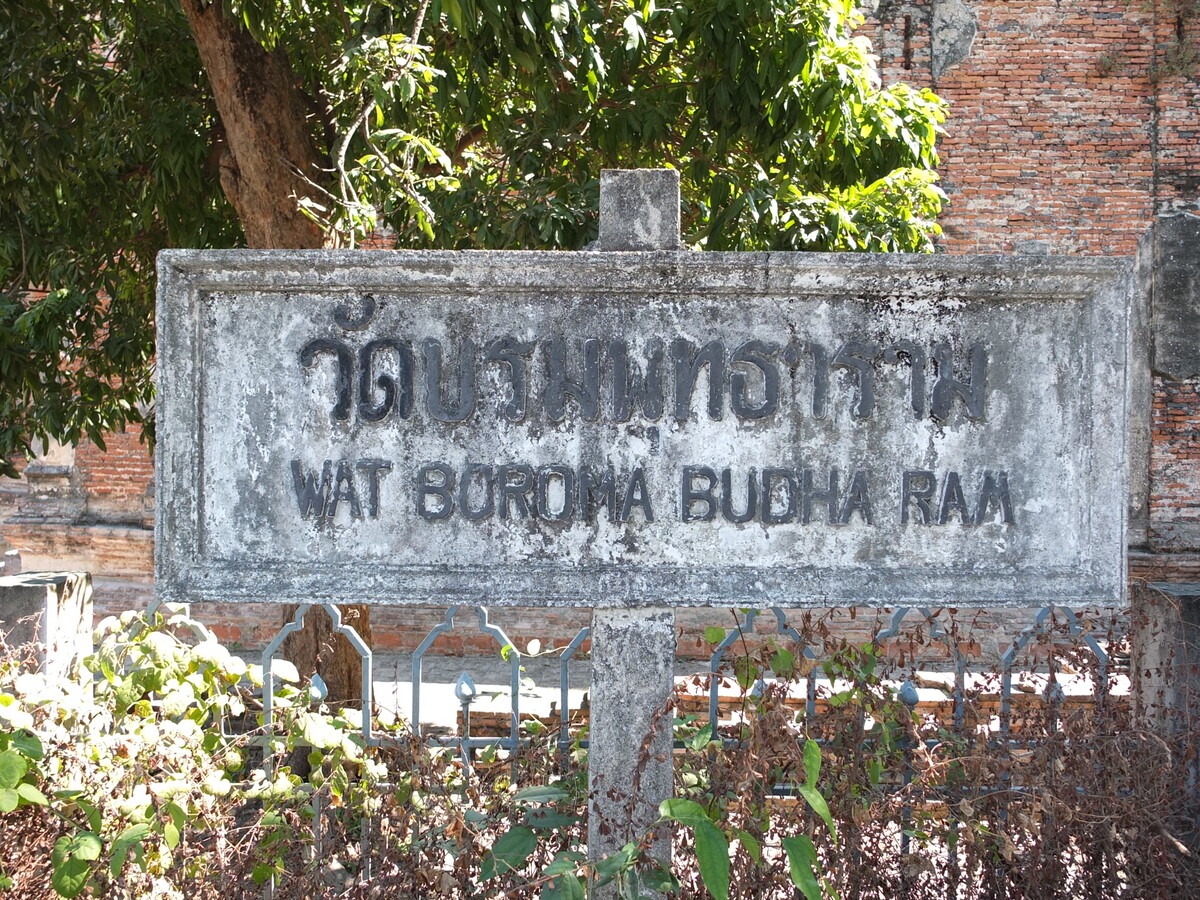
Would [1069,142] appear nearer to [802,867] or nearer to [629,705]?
[629,705]

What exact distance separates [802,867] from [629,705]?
0.50 metres

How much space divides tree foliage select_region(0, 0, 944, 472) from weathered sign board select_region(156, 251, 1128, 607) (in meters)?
1.39

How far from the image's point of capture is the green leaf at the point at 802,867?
1.72 meters

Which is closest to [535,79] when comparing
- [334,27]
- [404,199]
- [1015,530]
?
[404,199]

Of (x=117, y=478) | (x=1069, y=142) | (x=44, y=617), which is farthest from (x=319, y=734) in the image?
(x=1069, y=142)

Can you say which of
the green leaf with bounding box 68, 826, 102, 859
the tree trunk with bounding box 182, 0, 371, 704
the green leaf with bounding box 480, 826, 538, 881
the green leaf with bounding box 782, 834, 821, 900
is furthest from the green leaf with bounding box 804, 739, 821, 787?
Result: the tree trunk with bounding box 182, 0, 371, 704

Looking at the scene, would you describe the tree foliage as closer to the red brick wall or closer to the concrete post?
the concrete post

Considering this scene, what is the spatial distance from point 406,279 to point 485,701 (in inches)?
145

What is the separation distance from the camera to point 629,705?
208cm

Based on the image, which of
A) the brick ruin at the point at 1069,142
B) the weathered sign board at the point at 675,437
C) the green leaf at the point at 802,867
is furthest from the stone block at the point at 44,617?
the brick ruin at the point at 1069,142

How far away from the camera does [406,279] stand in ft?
6.49

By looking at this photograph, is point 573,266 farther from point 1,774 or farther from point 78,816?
point 78,816

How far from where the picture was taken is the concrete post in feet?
6.72

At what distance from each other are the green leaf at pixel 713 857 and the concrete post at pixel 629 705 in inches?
12.2
